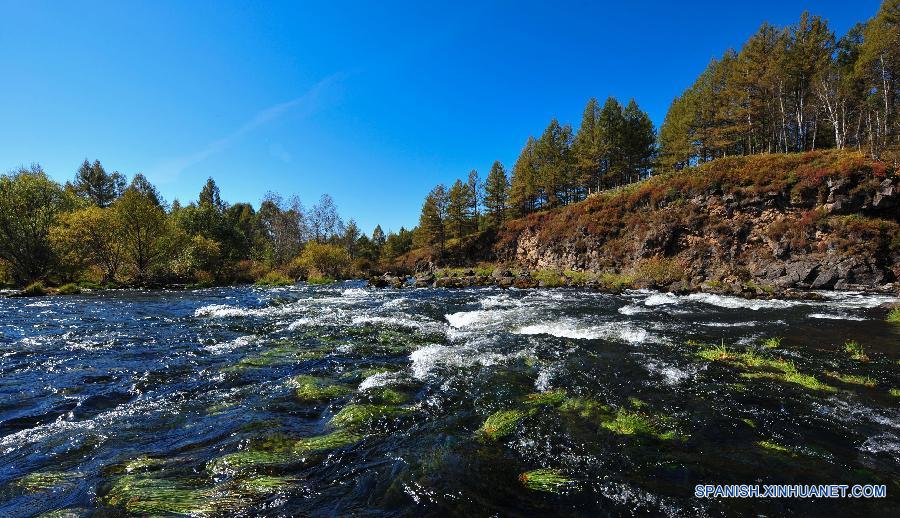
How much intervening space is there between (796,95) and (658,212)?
2932 cm

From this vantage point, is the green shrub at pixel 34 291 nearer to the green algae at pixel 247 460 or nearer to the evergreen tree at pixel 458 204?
the green algae at pixel 247 460

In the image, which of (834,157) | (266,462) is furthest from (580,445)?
(834,157)

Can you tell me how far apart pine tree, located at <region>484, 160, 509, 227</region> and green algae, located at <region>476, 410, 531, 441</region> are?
6769cm

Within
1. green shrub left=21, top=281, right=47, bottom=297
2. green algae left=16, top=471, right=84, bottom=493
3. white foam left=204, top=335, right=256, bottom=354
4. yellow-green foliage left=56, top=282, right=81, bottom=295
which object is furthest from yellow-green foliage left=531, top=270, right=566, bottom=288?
green shrub left=21, top=281, right=47, bottom=297

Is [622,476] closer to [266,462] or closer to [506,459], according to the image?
[506,459]

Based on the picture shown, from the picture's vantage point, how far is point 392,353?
11.8m

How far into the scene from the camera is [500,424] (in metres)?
6.68

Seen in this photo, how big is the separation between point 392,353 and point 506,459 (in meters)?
6.81

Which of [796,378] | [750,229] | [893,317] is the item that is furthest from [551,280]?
[796,378]

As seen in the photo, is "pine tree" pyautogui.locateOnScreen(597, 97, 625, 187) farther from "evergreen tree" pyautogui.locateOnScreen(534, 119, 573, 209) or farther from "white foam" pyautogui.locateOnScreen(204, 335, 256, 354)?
"white foam" pyautogui.locateOnScreen(204, 335, 256, 354)

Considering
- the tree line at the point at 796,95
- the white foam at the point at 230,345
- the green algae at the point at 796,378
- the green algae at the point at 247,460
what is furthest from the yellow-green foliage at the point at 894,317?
the tree line at the point at 796,95

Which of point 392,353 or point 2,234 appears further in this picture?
point 2,234

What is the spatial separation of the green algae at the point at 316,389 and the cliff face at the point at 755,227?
95.8 ft

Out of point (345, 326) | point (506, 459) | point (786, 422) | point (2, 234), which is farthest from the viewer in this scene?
point (2, 234)
